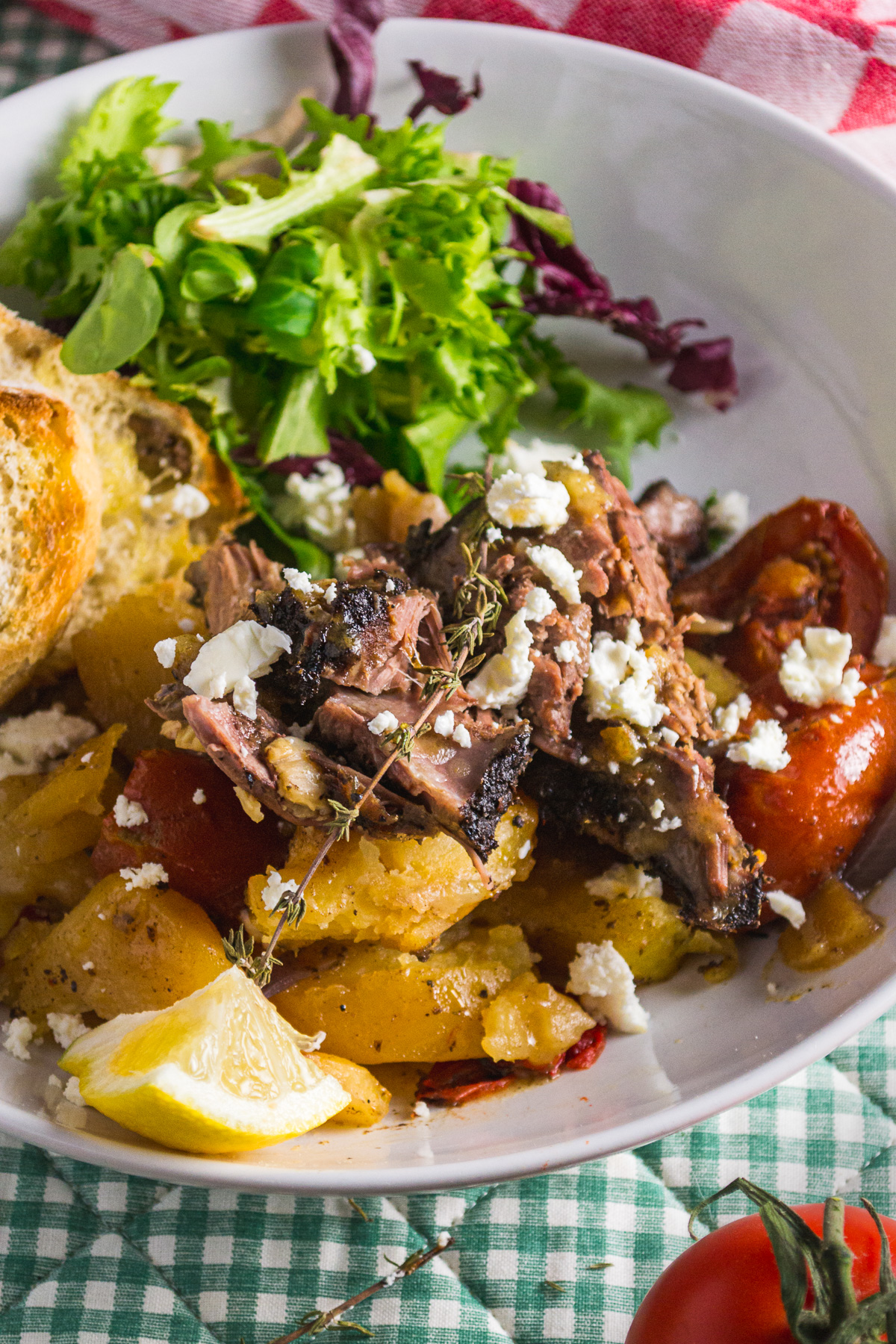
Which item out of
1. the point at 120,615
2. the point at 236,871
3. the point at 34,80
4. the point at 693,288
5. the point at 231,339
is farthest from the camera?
the point at 34,80

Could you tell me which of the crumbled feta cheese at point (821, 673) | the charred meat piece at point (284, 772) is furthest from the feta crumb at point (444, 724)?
the crumbled feta cheese at point (821, 673)

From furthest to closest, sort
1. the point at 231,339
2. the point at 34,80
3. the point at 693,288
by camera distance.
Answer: the point at 34,80, the point at 693,288, the point at 231,339

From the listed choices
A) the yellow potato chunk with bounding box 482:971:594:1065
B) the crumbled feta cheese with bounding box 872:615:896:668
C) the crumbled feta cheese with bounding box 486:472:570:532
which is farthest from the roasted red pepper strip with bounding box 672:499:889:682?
the yellow potato chunk with bounding box 482:971:594:1065

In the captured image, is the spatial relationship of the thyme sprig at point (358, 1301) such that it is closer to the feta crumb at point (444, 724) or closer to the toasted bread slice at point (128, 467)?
the feta crumb at point (444, 724)

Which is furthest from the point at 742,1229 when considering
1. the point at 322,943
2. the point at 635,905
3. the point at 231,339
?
the point at 231,339

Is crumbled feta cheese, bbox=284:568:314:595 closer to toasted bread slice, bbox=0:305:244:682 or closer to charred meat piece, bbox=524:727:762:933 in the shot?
charred meat piece, bbox=524:727:762:933

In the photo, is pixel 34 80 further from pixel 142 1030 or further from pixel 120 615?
pixel 142 1030

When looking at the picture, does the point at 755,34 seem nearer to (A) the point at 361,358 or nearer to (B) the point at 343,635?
(A) the point at 361,358
